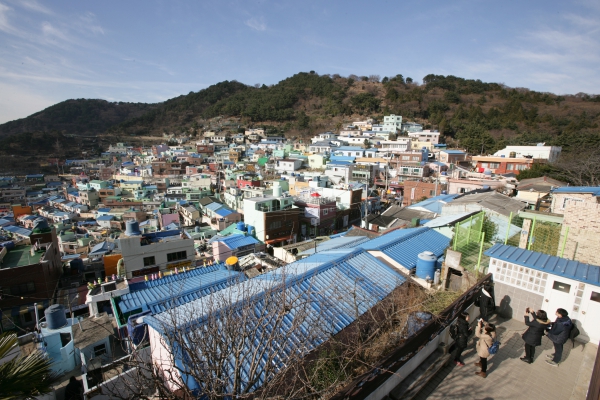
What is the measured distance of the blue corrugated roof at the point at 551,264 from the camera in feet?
14.3

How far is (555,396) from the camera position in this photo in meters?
3.67

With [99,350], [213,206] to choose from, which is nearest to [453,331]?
[99,350]

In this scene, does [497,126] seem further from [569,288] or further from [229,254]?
[569,288]

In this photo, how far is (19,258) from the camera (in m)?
16.7

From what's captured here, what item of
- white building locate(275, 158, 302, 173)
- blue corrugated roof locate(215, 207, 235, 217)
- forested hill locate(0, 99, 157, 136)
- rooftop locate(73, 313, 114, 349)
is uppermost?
forested hill locate(0, 99, 157, 136)

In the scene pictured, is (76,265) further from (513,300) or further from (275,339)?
(513,300)

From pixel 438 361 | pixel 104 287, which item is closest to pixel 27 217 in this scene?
pixel 104 287

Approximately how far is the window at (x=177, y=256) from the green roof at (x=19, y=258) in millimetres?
7560

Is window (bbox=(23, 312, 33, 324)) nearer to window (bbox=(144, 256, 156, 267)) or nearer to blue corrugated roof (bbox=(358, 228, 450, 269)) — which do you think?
window (bbox=(144, 256, 156, 267))

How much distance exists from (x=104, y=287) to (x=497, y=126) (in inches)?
2168

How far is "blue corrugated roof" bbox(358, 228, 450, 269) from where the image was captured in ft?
24.1

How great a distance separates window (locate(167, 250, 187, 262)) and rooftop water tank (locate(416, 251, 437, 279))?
12.9m

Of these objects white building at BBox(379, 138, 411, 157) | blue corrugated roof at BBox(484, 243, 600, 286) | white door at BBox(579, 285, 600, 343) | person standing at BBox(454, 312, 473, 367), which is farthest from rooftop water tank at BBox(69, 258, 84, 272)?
white building at BBox(379, 138, 411, 157)

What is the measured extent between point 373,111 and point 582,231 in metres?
66.3
